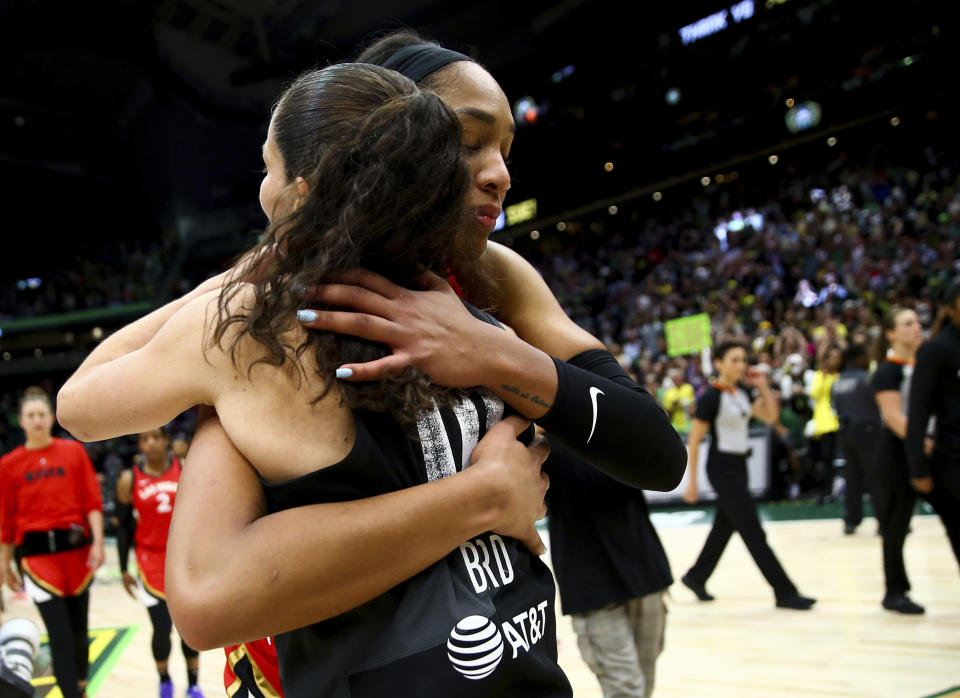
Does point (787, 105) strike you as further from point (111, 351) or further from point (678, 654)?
point (111, 351)

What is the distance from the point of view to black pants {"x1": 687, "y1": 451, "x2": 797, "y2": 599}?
565cm

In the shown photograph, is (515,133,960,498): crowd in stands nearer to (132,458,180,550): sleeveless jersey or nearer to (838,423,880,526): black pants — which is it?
(838,423,880,526): black pants

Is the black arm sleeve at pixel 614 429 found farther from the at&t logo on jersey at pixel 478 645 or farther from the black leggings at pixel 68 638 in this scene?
the black leggings at pixel 68 638

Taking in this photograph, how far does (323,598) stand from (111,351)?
46 centimetres

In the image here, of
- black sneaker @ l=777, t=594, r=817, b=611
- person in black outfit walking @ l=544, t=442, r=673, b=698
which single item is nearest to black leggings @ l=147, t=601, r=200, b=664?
person in black outfit walking @ l=544, t=442, r=673, b=698

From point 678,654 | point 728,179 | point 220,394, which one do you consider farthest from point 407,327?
point 728,179

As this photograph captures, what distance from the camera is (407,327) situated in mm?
939

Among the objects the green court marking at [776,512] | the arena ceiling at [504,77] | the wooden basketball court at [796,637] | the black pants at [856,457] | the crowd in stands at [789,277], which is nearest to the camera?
the wooden basketball court at [796,637]

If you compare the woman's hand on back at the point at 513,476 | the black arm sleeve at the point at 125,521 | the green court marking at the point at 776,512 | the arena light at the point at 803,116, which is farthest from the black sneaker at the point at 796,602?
the arena light at the point at 803,116

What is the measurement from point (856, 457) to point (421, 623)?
7821 millimetres

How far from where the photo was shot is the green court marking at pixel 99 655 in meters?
5.26

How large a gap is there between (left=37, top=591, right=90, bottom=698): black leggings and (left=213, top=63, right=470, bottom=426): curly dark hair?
15.4ft

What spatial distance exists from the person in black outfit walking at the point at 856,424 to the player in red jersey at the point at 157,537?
5.93 m

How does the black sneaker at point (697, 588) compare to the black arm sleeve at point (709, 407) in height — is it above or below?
below
